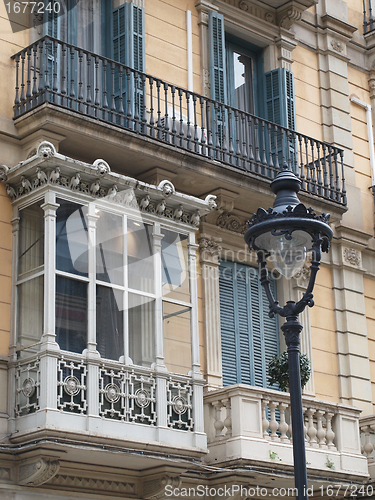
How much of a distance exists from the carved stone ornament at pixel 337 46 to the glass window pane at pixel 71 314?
8648 millimetres

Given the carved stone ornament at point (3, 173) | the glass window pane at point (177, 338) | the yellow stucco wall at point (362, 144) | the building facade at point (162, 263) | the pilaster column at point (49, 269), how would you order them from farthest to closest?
the yellow stucco wall at point (362, 144), the glass window pane at point (177, 338), the carved stone ornament at point (3, 173), the building facade at point (162, 263), the pilaster column at point (49, 269)

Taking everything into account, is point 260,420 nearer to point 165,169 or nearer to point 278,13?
point 165,169

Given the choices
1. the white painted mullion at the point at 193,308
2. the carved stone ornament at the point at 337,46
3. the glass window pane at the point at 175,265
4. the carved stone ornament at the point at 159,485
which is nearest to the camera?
the carved stone ornament at the point at 159,485

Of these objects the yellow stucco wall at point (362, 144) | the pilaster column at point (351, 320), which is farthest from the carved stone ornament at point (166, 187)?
the yellow stucco wall at point (362, 144)

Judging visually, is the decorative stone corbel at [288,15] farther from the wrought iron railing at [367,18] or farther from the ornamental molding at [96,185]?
the ornamental molding at [96,185]

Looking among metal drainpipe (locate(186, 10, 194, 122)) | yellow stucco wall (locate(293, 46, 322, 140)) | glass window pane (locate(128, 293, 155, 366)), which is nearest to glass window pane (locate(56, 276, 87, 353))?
glass window pane (locate(128, 293, 155, 366))

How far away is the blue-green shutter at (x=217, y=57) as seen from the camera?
15667 millimetres

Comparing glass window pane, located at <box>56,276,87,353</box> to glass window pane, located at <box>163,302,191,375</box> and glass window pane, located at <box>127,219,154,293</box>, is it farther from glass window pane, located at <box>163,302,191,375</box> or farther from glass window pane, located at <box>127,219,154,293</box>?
glass window pane, located at <box>163,302,191,375</box>

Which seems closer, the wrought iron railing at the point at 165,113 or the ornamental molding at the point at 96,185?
the ornamental molding at the point at 96,185

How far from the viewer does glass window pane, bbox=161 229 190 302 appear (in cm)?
1278

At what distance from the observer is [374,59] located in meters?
18.7

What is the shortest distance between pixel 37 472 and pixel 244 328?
489 centimetres

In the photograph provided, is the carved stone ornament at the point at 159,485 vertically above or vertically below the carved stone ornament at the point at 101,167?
below

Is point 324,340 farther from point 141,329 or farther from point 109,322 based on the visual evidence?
point 109,322
